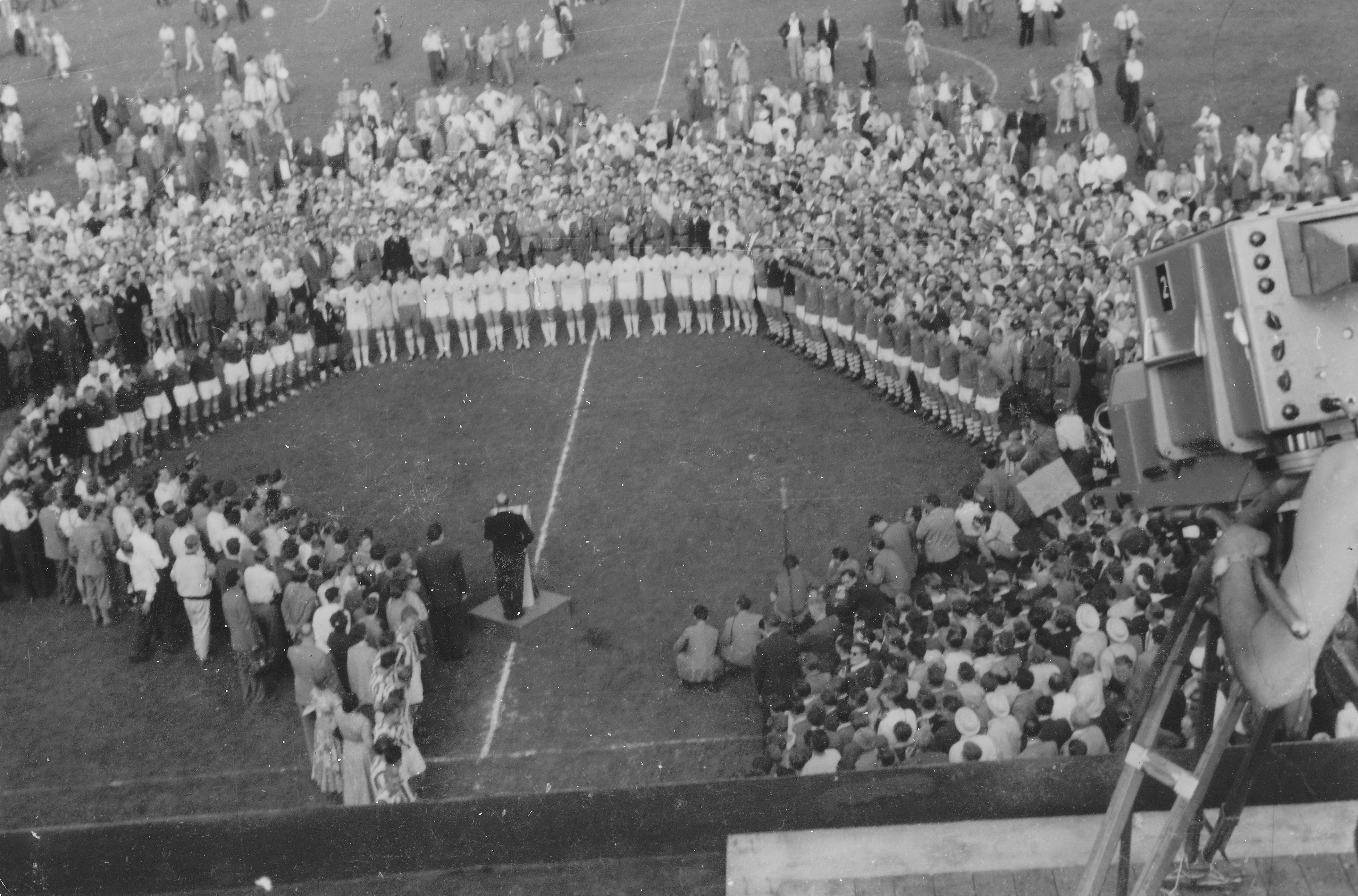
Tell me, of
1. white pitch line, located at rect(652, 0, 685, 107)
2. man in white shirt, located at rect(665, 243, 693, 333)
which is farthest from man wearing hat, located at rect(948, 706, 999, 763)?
white pitch line, located at rect(652, 0, 685, 107)

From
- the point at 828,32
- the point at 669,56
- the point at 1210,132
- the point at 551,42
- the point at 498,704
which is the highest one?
the point at 828,32

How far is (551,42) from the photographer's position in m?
41.1

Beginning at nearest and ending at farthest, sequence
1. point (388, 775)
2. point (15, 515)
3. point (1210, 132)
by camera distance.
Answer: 1. point (388, 775)
2. point (15, 515)
3. point (1210, 132)

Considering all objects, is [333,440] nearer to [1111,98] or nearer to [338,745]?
[338,745]

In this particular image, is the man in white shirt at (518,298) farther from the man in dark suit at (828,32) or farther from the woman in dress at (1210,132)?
the man in dark suit at (828,32)

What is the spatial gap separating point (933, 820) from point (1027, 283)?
1258cm

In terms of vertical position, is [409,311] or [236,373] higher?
[409,311]

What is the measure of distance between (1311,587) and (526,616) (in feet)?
41.8

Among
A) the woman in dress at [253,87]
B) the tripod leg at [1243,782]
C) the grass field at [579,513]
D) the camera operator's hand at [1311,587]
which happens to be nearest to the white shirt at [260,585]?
the grass field at [579,513]

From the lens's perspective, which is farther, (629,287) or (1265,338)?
(629,287)

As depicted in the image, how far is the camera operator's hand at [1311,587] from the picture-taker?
5785 mm

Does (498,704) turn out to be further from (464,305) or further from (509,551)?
(464,305)

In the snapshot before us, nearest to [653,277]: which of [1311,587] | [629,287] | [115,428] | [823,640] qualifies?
[629,287]

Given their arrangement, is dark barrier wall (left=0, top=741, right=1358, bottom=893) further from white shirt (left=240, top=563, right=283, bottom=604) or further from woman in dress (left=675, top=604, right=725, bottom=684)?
white shirt (left=240, top=563, right=283, bottom=604)
